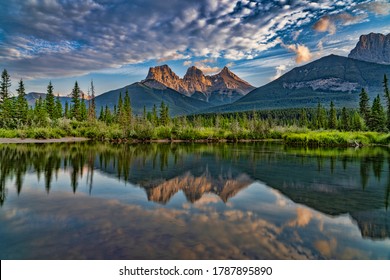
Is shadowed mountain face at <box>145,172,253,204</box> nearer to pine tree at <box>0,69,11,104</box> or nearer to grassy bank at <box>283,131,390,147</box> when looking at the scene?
grassy bank at <box>283,131,390,147</box>

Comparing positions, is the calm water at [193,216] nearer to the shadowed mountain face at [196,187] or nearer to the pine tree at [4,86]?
the shadowed mountain face at [196,187]

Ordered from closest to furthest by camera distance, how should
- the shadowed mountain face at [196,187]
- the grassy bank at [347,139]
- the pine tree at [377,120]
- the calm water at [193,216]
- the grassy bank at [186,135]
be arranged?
the calm water at [193,216] → the shadowed mountain face at [196,187] → the grassy bank at [347,139] → the grassy bank at [186,135] → the pine tree at [377,120]

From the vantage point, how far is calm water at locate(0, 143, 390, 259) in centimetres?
680

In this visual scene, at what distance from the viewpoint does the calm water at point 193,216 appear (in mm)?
6797

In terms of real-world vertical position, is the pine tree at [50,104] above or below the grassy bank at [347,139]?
above

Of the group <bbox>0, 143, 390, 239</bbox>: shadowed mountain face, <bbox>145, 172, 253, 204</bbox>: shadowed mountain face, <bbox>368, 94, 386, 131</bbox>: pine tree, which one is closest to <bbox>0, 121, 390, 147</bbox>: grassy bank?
<bbox>368, 94, 386, 131</bbox>: pine tree

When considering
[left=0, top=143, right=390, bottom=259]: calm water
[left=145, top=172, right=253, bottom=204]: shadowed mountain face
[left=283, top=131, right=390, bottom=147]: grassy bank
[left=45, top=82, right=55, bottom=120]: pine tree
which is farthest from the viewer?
[left=45, top=82, right=55, bottom=120]: pine tree

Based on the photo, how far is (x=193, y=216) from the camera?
9.53 m

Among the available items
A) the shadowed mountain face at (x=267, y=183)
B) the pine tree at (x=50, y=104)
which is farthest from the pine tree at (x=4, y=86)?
the shadowed mountain face at (x=267, y=183)

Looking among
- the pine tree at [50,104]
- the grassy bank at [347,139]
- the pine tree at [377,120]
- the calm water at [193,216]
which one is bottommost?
the calm water at [193,216]

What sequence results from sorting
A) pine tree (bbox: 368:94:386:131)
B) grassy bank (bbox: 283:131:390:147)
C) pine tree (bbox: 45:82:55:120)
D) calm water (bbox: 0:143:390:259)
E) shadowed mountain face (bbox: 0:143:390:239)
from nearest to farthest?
calm water (bbox: 0:143:390:259), shadowed mountain face (bbox: 0:143:390:239), grassy bank (bbox: 283:131:390:147), pine tree (bbox: 368:94:386:131), pine tree (bbox: 45:82:55:120)

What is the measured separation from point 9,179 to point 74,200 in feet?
21.3

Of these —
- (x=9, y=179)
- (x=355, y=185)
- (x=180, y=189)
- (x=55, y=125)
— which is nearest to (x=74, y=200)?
(x=180, y=189)

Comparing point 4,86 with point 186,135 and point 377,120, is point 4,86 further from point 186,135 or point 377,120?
point 377,120
